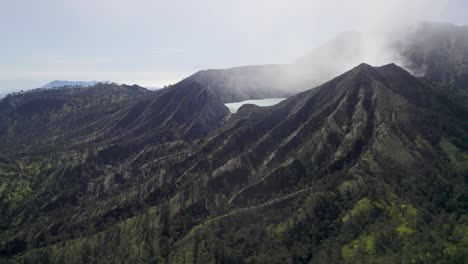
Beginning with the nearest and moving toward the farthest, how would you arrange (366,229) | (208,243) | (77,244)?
(366,229) → (208,243) → (77,244)

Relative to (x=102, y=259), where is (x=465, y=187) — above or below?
above

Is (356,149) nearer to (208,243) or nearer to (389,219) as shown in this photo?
(389,219)

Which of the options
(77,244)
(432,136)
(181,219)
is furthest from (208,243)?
(432,136)

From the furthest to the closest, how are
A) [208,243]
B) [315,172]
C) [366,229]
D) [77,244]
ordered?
[315,172]
[77,244]
[208,243]
[366,229]

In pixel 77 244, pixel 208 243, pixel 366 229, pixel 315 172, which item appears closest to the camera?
pixel 366 229

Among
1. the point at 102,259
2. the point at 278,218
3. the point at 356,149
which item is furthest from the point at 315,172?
the point at 102,259

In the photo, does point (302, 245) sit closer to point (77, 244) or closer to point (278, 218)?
point (278, 218)

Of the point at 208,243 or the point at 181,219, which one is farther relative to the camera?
the point at 181,219

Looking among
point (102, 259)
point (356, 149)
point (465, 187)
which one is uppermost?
point (356, 149)

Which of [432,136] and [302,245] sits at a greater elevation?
[432,136]
